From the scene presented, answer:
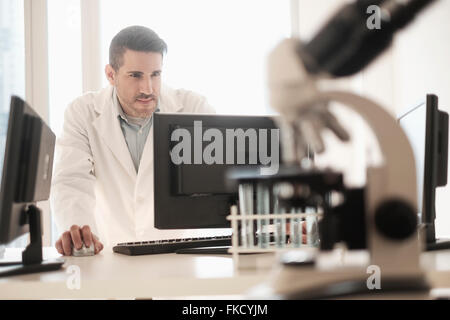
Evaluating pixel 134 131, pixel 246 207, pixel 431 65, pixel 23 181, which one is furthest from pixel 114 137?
pixel 431 65

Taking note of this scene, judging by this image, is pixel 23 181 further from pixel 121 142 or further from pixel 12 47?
pixel 12 47

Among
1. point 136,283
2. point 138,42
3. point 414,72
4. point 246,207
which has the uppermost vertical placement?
point 414,72

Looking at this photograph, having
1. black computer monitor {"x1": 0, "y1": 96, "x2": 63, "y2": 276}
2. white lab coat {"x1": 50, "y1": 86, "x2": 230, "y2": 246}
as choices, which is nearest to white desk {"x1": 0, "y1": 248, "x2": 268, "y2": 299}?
black computer monitor {"x1": 0, "y1": 96, "x2": 63, "y2": 276}

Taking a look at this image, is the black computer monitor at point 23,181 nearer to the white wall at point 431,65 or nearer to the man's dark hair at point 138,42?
the man's dark hair at point 138,42

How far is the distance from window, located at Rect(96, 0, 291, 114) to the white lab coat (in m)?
1.17

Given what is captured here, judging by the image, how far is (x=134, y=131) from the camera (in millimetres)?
2436

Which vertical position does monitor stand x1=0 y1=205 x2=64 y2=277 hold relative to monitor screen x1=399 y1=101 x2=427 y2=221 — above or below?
below

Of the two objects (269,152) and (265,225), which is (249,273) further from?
(269,152)

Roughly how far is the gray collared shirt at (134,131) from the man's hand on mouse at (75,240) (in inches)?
28.6

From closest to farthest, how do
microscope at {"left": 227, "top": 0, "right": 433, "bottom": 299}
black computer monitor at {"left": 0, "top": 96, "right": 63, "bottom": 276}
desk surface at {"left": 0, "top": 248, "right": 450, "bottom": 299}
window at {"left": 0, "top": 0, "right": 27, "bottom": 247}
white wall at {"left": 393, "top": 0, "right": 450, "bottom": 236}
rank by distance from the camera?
microscope at {"left": 227, "top": 0, "right": 433, "bottom": 299} → desk surface at {"left": 0, "top": 248, "right": 450, "bottom": 299} → black computer monitor at {"left": 0, "top": 96, "right": 63, "bottom": 276} → white wall at {"left": 393, "top": 0, "right": 450, "bottom": 236} → window at {"left": 0, "top": 0, "right": 27, "bottom": 247}

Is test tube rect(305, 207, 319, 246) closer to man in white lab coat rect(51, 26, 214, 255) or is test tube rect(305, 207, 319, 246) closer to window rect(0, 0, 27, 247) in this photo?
man in white lab coat rect(51, 26, 214, 255)

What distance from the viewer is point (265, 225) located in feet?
4.27

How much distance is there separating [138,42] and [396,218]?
1.71 meters

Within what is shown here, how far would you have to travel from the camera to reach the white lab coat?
2164mm
